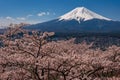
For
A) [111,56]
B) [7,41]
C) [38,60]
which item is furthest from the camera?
[111,56]

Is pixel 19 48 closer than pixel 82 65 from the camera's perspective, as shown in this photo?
No

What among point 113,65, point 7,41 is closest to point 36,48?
point 7,41

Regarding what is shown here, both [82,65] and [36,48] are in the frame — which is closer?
[82,65]

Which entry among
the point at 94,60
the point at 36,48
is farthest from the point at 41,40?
the point at 94,60

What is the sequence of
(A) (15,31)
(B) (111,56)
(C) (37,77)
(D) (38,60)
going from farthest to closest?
(B) (111,56), (A) (15,31), (C) (37,77), (D) (38,60)

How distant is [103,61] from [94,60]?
46 centimetres

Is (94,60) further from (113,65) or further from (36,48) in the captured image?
(36,48)

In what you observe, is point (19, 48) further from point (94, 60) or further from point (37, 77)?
point (94, 60)

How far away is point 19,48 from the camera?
18766mm

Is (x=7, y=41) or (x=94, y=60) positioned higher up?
(x=7, y=41)

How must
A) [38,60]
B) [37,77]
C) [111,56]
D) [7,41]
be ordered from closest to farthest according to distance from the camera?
1. [38,60]
2. [37,77]
3. [7,41]
4. [111,56]

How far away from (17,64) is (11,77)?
8.62ft

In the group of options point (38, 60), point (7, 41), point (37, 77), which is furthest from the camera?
point (7, 41)

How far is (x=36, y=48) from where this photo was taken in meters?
18.8
